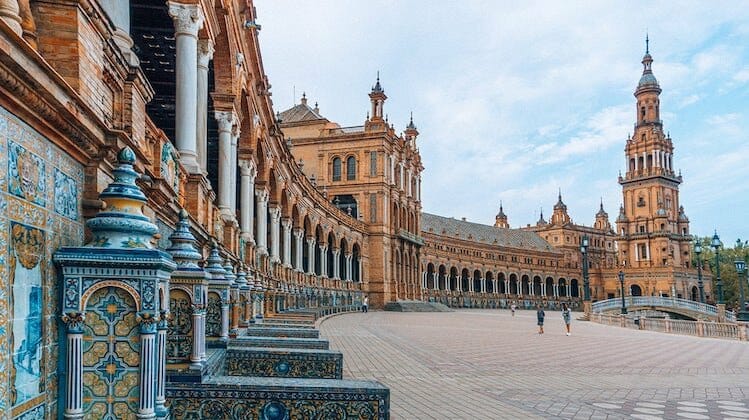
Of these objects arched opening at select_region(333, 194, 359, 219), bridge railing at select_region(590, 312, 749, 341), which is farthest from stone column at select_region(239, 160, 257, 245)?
arched opening at select_region(333, 194, 359, 219)

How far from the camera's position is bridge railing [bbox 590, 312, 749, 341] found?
91.9 ft

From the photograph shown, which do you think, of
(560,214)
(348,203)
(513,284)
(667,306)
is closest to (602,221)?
(560,214)

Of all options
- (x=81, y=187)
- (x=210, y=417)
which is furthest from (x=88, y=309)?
(x=210, y=417)

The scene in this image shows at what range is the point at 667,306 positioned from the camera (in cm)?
6431

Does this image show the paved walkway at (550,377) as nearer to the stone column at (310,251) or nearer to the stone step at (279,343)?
the stone step at (279,343)

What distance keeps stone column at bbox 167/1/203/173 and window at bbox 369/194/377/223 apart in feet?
160

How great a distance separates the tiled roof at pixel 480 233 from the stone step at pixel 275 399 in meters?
81.0

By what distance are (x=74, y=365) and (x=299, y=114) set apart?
203ft

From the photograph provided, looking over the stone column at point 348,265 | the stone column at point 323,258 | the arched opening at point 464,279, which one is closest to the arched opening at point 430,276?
the arched opening at point 464,279

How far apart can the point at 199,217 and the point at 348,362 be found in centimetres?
604

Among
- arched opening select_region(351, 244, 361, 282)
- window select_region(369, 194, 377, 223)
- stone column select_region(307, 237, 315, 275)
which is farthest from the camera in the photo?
window select_region(369, 194, 377, 223)

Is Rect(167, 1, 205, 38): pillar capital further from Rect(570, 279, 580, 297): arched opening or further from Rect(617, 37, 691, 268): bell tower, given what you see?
Rect(570, 279, 580, 297): arched opening

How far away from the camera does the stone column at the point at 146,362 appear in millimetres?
4168

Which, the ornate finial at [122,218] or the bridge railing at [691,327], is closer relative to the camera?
the ornate finial at [122,218]
